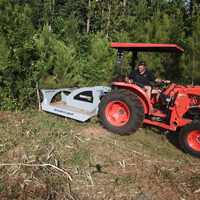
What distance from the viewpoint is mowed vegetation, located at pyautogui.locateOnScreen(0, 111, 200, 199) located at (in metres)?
2.54

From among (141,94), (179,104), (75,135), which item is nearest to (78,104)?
(75,135)

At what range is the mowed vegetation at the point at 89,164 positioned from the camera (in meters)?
2.54

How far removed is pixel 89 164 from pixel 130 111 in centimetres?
149

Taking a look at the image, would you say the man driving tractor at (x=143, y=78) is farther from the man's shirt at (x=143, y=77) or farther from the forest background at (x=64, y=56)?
the forest background at (x=64, y=56)

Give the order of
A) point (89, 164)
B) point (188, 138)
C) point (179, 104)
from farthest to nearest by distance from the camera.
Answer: point (179, 104), point (188, 138), point (89, 164)

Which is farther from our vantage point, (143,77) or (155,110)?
(143,77)

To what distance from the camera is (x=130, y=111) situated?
413 centimetres

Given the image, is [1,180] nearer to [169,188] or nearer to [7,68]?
[169,188]

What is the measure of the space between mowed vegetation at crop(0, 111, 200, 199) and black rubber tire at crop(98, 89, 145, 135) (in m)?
0.17

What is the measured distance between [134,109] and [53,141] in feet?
5.64

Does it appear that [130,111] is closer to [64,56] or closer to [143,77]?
[143,77]

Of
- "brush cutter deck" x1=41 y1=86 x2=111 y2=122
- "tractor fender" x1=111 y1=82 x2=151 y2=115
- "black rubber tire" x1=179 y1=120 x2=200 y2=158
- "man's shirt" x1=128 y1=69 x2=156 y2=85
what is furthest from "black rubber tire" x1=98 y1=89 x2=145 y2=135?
"black rubber tire" x1=179 y1=120 x2=200 y2=158

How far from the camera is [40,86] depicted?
5562 mm

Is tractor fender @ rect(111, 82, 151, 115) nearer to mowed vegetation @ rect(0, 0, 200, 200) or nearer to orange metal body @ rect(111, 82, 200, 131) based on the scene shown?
orange metal body @ rect(111, 82, 200, 131)
